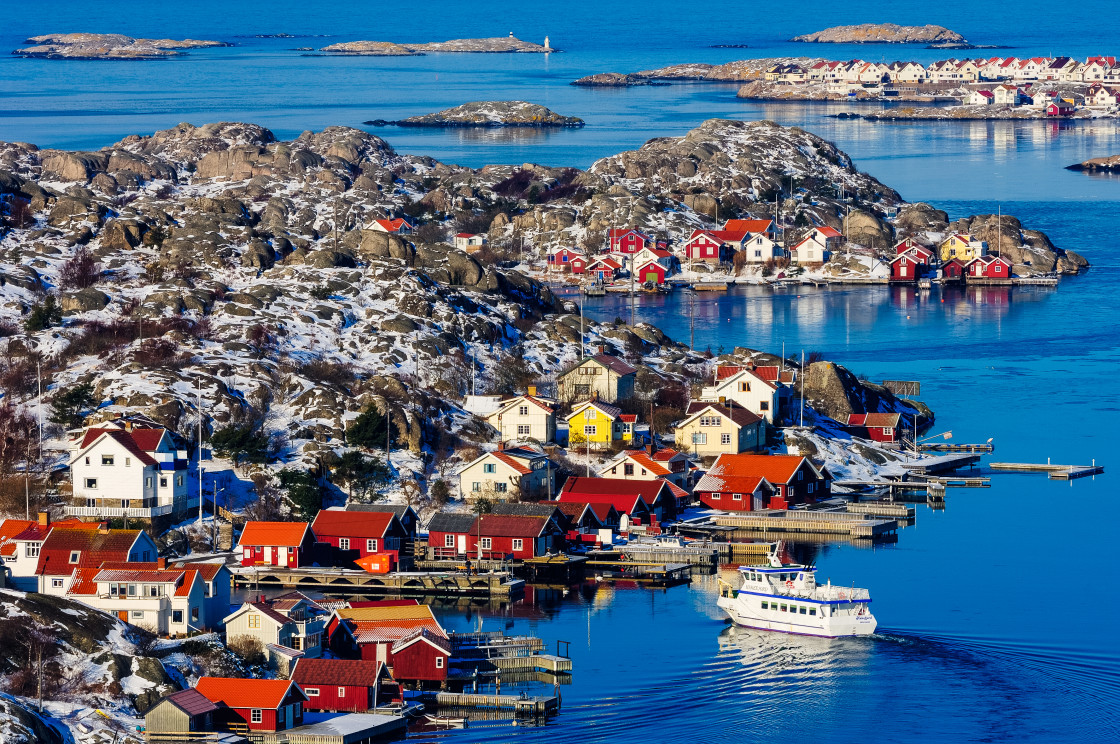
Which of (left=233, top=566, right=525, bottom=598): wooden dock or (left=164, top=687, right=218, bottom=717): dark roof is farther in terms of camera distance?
(left=233, top=566, right=525, bottom=598): wooden dock

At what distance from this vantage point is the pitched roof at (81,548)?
43000 mm

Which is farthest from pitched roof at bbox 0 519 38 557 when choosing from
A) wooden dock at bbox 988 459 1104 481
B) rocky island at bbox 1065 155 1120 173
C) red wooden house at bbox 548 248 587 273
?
rocky island at bbox 1065 155 1120 173

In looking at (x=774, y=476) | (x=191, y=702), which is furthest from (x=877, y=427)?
(x=191, y=702)

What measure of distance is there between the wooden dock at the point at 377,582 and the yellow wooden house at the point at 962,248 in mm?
63355

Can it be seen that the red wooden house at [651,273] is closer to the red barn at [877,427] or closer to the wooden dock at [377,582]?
the red barn at [877,427]

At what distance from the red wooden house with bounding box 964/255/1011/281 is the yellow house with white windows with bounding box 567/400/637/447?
165 feet

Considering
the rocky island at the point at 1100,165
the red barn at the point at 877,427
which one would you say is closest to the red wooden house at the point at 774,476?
the red barn at the point at 877,427

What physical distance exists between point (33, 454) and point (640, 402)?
2011cm

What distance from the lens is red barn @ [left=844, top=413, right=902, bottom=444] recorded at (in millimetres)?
63906

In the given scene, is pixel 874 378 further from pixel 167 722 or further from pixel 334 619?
pixel 167 722

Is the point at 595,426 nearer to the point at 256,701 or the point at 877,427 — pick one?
the point at 877,427

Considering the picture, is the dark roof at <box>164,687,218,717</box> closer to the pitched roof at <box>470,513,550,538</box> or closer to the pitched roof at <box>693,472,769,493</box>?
the pitched roof at <box>470,513,550,538</box>

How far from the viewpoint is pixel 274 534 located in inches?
1932

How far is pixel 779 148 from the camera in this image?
121188 millimetres
